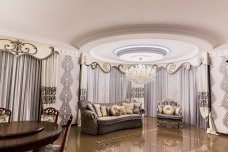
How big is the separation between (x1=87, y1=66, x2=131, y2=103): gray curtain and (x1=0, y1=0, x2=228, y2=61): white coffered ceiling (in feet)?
7.63

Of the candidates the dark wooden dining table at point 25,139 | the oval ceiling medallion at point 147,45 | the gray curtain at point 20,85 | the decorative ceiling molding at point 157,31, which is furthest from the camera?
the gray curtain at point 20,85

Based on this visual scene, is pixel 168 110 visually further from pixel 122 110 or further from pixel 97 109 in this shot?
pixel 97 109

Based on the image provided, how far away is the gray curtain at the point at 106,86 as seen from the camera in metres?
7.16

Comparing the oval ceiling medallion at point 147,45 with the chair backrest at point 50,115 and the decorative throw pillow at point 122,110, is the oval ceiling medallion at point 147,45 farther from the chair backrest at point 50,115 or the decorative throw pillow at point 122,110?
the chair backrest at point 50,115

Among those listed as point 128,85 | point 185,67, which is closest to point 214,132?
point 185,67

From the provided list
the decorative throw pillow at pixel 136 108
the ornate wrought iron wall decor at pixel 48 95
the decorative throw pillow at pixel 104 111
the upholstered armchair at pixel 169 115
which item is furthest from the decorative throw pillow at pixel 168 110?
the ornate wrought iron wall decor at pixel 48 95

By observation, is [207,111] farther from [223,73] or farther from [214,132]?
[223,73]

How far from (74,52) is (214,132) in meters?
5.04

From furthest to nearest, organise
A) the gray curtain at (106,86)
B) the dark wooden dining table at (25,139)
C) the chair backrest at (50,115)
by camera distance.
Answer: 1. the gray curtain at (106,86)
2. the chair backrest at (50,115)
3. the dark wooden dining table at (25,139)

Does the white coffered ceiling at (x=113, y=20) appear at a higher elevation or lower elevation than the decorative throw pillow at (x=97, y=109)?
higher

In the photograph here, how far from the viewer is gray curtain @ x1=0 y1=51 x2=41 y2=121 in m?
4.72

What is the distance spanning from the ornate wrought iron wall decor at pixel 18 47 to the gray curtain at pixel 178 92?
17.9ft

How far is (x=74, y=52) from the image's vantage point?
623cm

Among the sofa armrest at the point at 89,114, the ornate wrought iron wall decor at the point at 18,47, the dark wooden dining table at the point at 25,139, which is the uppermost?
the ornate wrought iron wall decor at the point at 18,47
